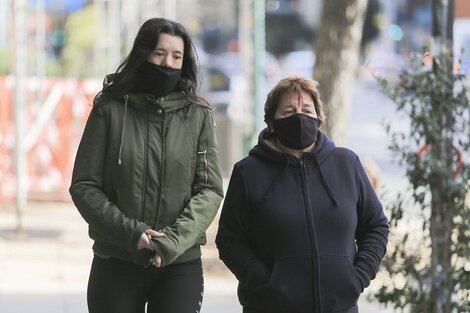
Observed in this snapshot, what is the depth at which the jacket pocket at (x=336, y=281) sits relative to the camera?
4027mm

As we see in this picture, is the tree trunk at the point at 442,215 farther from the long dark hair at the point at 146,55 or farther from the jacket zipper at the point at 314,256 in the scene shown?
the long dark hair at the point at 146,55

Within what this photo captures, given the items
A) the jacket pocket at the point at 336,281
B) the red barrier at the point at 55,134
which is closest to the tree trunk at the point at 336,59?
the red barrier at the point at 55,134

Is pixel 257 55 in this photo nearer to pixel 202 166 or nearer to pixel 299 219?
pixel 202 166

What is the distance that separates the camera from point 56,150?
15.3 metres

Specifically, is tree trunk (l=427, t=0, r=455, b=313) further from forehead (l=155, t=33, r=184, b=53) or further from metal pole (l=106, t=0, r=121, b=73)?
metal pole (l=106, t=0, r=121, b=73)

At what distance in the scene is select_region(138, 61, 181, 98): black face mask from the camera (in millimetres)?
4504

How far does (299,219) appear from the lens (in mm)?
4043

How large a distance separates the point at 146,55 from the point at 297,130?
0.79 meters

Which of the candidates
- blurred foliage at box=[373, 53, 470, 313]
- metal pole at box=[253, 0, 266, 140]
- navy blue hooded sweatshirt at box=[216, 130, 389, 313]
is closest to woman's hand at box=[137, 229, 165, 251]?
navy blue hooded sweatshirt at box=[216, 130, 389, 313]

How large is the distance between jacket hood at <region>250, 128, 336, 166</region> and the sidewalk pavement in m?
4.20

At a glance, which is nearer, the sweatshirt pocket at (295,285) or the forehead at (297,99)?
the sweatshirt pocket at (295,285)

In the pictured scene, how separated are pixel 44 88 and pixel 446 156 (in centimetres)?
1225

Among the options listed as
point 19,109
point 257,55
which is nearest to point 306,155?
point 257,55

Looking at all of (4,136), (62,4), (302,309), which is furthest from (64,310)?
(62,4)
